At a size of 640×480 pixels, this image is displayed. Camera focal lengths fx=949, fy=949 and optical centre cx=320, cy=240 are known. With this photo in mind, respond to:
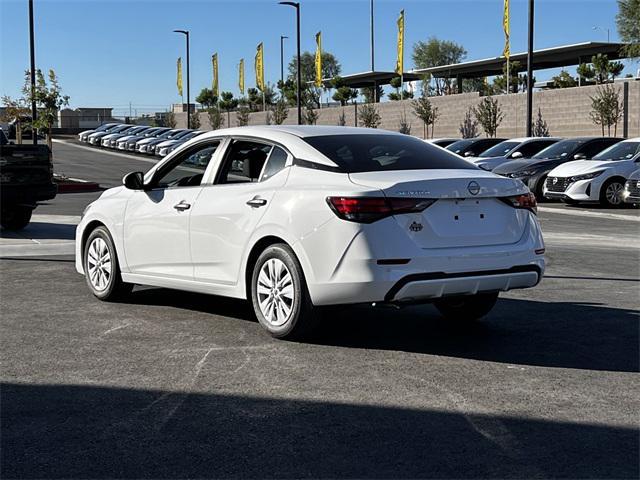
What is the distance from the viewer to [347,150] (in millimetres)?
7062

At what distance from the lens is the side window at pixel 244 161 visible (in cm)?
733

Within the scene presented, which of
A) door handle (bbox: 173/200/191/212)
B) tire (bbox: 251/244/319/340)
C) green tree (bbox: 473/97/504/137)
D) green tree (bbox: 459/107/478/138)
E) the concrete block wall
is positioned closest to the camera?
tire (bbox: 251/244/319/340)

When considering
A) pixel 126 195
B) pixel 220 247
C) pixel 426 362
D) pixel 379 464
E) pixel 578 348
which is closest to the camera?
pixel 379 464

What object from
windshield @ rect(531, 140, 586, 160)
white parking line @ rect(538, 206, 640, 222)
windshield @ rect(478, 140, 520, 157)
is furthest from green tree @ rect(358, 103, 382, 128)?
white parking line @ rect(538, 206, 640, 222)

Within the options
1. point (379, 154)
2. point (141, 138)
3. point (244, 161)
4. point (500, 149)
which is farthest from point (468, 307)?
point (141, 138)

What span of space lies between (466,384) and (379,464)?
5.08 feet

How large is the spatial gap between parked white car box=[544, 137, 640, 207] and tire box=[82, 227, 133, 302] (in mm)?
14371

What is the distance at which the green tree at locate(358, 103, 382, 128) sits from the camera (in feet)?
215

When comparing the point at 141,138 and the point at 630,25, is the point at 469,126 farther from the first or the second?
the point at 141,138

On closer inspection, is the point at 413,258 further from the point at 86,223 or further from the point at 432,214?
the point at 86,223

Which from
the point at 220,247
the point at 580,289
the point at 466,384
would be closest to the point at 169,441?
the point at 466,384

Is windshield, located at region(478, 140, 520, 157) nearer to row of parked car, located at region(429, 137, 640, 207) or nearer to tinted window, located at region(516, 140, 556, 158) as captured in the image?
row of parked car, located at region(429, 137, 640, 207)

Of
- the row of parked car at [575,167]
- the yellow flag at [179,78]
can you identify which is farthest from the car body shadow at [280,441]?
the yellow flag at [179,78]

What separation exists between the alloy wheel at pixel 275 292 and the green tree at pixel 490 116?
46203 mm
